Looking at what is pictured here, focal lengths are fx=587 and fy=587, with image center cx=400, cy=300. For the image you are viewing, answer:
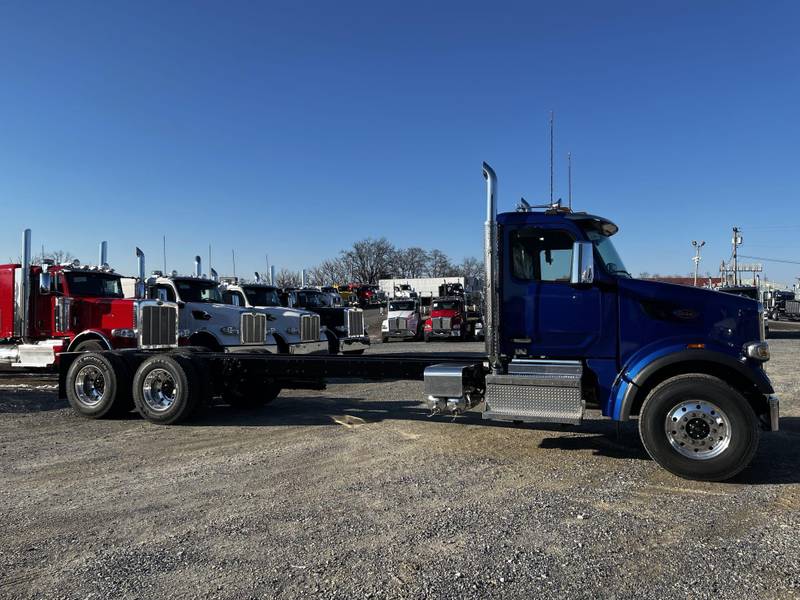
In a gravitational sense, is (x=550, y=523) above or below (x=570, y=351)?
below

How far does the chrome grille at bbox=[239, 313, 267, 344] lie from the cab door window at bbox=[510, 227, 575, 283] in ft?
24.5

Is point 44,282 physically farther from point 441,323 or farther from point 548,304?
point 441,323

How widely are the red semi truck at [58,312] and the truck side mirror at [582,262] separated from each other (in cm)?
902

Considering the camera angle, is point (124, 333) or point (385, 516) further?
point (124, 333)

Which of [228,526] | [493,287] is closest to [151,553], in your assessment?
[228,526]

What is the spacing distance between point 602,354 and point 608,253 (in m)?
1.14

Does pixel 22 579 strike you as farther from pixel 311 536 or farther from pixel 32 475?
pixel 32 475

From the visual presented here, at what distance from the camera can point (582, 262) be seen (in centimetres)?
586

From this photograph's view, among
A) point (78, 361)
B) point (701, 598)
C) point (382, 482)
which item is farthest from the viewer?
point (78, 361)

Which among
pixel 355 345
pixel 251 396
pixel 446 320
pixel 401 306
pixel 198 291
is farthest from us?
pixel 401 306

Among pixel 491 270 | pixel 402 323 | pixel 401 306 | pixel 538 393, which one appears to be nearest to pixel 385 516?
pixel 538 393

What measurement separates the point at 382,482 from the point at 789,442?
16.6ft

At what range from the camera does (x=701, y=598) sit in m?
3.32

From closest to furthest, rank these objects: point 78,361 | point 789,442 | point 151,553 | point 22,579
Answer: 1. point 22,579
2. point 151,553
3. point 789,442
4. point 78,361
